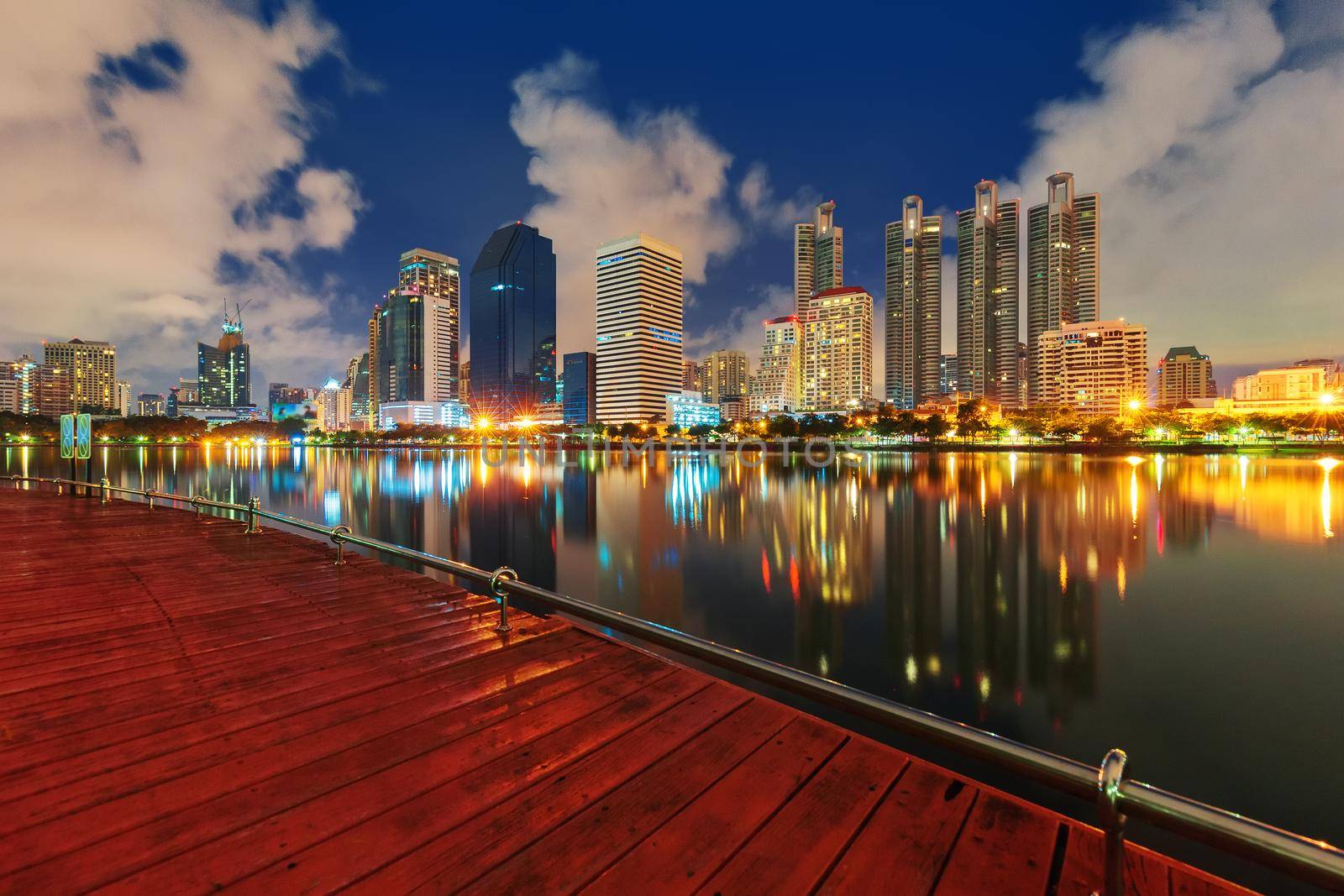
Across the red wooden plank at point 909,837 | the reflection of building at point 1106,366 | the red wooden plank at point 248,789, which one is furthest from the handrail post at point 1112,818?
the reflection of building at point 1106,366

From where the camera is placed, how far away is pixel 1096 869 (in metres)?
2.52

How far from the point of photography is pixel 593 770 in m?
3.24

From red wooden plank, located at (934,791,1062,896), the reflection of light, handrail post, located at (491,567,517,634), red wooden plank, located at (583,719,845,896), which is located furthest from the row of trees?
red wooden plank, located at (934,791,1062,896)

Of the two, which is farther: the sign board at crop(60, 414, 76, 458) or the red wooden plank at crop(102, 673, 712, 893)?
the sign board at crop(60, 414, 76, 458)

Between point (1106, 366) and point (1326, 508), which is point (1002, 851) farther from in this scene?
point (1106, 366)

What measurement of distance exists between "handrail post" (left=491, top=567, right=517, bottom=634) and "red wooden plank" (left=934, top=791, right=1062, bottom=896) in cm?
357

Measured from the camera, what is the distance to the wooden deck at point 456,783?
8.13 feet

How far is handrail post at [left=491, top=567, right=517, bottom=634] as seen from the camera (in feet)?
16.6

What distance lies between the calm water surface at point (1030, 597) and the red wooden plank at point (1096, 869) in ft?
16.7

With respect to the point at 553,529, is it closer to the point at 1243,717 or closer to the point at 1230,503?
the point at 1243,717

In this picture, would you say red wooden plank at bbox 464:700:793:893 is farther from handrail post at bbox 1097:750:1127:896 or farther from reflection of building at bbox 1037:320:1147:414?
reflection of building at bbox 1037:320:1147:414

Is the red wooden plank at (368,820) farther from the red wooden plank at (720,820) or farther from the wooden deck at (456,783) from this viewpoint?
the red wooden plank at (720,820)

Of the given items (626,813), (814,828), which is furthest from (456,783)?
(814,828)

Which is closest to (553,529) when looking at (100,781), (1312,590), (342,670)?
(342,670)
